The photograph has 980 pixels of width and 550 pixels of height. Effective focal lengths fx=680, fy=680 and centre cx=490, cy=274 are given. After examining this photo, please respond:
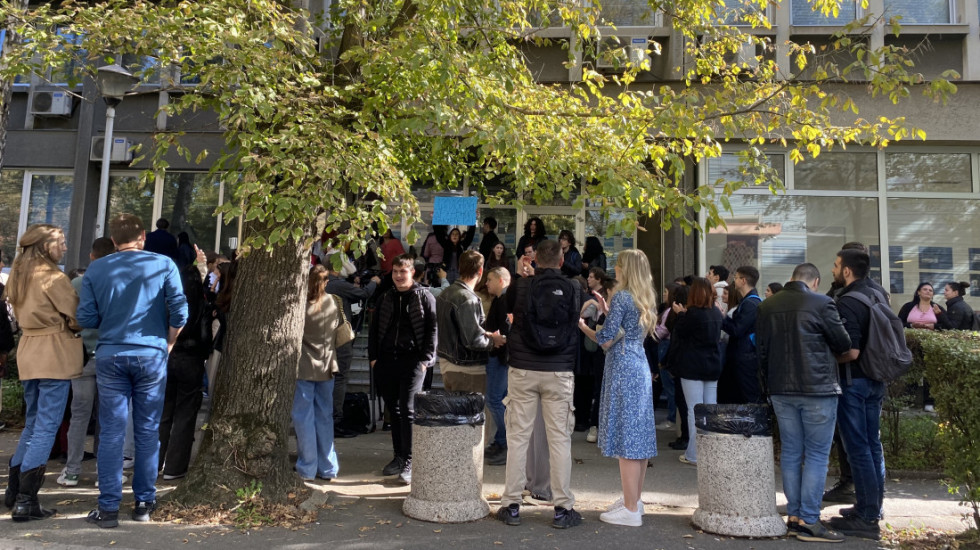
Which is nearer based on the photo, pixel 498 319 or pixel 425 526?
pixel 425 526

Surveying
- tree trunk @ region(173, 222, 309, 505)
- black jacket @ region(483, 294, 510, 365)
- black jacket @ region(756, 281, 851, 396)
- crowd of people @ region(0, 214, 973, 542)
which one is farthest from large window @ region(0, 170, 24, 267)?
black jacket @ region(756, 281, 851, 396)

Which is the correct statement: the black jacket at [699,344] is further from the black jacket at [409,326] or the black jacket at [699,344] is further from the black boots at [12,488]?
the black boots at [12,488]

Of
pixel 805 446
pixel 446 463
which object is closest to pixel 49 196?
pixel 446 463

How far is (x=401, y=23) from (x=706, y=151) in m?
2.92

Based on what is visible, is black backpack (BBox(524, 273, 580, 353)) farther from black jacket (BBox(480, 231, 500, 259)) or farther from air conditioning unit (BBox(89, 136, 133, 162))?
air conditioning unit (BBox(89, 136, 133, 162))

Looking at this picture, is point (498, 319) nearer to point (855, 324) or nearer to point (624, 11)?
point (855, 324)

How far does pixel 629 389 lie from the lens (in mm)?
5133

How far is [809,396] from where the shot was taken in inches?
193

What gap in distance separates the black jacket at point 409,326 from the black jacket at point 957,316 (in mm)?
8553

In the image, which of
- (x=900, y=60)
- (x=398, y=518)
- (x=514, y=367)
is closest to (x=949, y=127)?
(x=900, y=60)

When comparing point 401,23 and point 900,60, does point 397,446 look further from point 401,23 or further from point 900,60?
point 900,60

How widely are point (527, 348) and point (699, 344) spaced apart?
2.51m

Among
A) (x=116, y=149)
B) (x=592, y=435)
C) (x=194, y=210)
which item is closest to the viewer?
(x=592, y=435)

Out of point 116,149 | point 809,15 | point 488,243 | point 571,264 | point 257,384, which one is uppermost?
point 809,15
